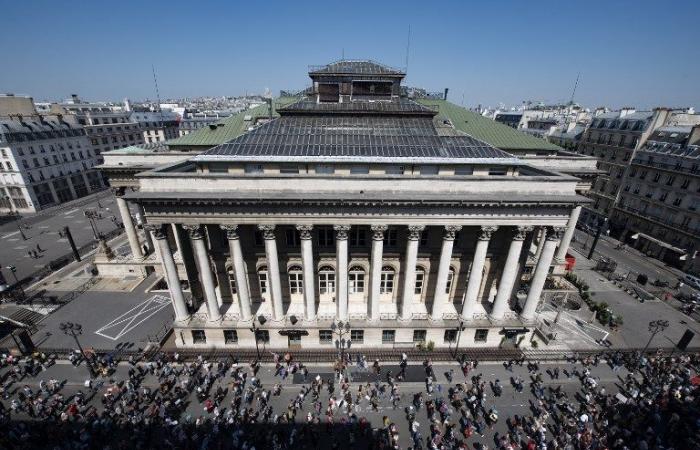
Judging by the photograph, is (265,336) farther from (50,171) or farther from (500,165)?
(50,171)

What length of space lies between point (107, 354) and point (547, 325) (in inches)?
1858

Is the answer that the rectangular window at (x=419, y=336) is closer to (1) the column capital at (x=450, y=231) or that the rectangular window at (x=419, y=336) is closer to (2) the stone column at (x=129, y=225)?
(1) the column capital at (x=450, y=231)

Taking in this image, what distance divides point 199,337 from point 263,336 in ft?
21.3

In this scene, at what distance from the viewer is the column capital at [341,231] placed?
26594 millimetres

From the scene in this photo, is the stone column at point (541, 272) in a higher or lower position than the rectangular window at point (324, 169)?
lower

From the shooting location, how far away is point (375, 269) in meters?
28.7

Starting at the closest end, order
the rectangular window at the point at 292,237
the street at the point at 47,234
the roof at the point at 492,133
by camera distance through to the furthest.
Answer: the rectangular window at the point at 292,237 < the roof at the point at 492,133 < the street at the point at 47,234

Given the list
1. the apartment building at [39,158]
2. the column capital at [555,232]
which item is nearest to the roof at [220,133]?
the column capital at [555,232]

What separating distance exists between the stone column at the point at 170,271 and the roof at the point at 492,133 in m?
35.4

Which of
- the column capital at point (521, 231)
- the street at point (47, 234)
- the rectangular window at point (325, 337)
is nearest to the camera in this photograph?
the column capital at point (521, 231)

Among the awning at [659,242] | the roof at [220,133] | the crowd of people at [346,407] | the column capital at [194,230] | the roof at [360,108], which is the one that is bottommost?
the crowd of people at [346,407]

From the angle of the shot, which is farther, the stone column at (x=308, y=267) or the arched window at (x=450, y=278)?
the arched window at (x=450, y=278)

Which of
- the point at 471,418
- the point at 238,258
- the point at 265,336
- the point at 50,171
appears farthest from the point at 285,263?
the point at 50,171

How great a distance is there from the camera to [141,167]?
39.1m
